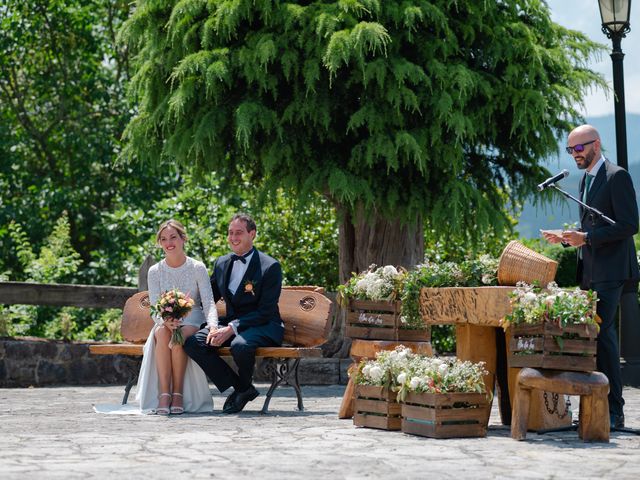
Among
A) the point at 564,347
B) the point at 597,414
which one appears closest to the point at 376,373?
the point at 564,347

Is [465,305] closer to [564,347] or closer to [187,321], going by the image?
[564,347]

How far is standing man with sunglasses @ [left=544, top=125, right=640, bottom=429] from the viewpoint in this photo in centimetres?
782

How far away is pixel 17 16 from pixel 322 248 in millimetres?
9231

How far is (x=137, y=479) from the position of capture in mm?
5594

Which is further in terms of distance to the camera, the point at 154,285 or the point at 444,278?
the point at 154,285

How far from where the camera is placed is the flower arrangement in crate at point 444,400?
7.39 m

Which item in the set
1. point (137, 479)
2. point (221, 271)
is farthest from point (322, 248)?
point (137, 479)

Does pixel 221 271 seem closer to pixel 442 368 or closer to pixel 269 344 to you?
pixel 269 344

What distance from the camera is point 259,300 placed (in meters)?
9.66

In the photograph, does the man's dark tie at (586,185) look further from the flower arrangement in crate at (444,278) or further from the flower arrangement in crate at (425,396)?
the flower arrangement in crate at (425,396)

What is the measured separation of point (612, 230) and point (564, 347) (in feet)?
3.36

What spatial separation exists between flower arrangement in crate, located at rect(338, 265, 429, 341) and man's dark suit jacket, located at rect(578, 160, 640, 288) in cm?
137

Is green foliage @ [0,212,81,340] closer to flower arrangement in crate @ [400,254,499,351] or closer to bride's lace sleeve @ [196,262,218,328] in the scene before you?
bride's lace sleeve @ [196,262,218,328]

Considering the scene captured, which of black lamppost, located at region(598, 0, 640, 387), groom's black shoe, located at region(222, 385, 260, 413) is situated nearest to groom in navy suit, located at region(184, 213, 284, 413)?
groom's black shoe, located at region(222, 385, 260, 413)
